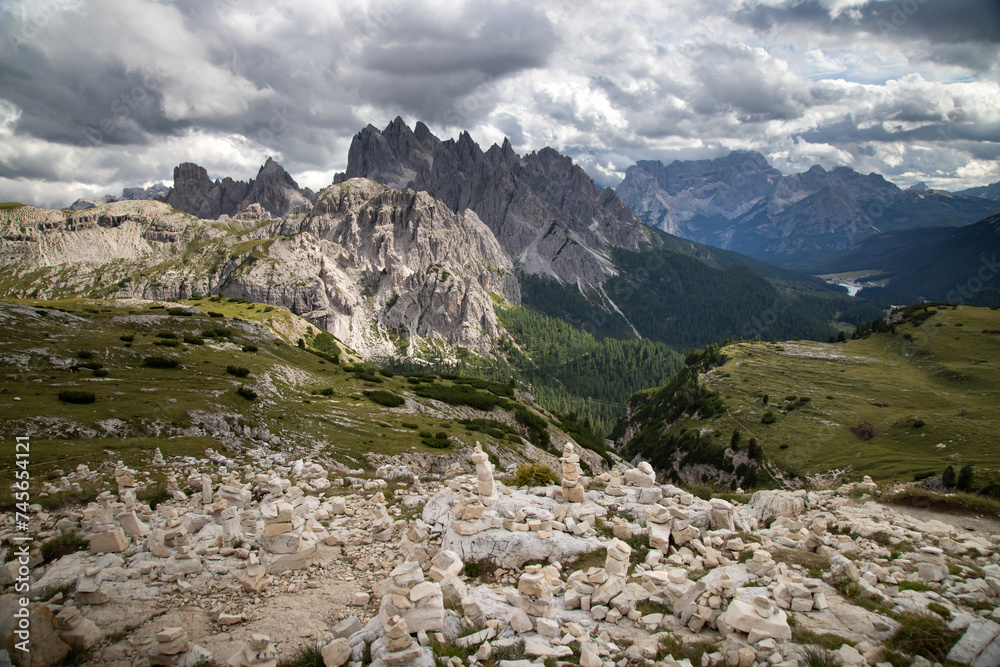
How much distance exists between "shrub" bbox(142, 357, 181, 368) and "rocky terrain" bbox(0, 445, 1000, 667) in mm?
30425

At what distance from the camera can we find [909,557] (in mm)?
16422

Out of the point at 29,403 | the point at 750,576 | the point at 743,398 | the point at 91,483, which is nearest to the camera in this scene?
the point at 750,576

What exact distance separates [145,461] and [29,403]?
14706 mm

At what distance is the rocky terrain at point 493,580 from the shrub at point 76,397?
15759mm

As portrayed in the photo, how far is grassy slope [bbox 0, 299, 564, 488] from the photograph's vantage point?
30719mm

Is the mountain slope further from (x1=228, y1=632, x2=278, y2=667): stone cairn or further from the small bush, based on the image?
(x1=228, y1=632, x2=278, y2=667): stone cairn

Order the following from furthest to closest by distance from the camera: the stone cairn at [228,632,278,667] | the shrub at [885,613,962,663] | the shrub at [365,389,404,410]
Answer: the shrub at [365,389,404,410], the stone cairn at [228,632,278,667], the shrub at [885,613,962,663]

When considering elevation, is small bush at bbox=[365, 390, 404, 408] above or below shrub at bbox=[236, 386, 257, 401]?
below

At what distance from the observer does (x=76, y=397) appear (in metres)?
35.3

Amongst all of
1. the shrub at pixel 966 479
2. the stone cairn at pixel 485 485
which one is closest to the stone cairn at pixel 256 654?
the stone cairn at pixel 485 485

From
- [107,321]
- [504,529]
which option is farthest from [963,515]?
Result: [107,321]

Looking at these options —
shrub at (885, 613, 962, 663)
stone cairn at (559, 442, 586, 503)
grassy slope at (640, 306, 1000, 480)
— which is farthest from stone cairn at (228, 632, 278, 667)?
grassy slope at (640, 306, 1000, 480)

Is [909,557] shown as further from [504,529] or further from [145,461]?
[145,461]

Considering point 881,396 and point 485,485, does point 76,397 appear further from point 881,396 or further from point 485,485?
point 881,396
